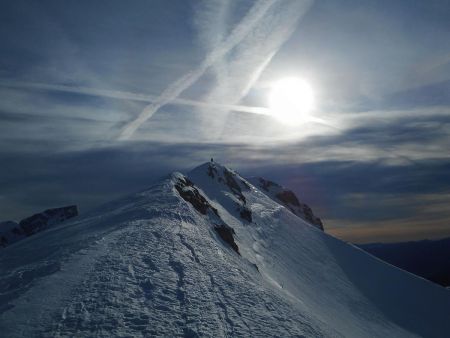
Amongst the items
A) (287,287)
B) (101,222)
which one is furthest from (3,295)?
(287,287)

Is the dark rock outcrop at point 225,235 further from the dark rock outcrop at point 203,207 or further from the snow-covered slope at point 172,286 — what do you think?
the snow-covered slope at point 172,286

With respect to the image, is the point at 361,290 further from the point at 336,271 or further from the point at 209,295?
the point at 209,295

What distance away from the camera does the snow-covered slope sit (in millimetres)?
17016

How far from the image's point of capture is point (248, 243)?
50.8 metres

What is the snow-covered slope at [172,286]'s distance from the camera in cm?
1702

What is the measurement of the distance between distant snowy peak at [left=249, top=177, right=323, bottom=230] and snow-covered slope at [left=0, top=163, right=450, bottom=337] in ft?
214

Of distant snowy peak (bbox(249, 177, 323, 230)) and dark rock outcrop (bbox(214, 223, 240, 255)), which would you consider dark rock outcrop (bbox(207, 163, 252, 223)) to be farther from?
distant snowy peak (bbox(249, 177, 323, 230))

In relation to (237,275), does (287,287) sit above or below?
below

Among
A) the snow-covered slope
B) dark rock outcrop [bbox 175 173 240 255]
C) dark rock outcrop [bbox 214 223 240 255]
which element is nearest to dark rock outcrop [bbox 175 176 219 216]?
dark rock outcrop [bbox 175 173 240 255]

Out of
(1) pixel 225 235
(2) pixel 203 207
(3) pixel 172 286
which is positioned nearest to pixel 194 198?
(2) pixel 203 207

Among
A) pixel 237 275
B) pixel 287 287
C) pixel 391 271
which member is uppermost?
pixel 237 275

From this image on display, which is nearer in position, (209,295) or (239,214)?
(209,295)

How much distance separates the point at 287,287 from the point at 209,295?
2156cm

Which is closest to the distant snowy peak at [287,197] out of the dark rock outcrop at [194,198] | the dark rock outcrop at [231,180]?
the dark rock outcrop at [231,180]
